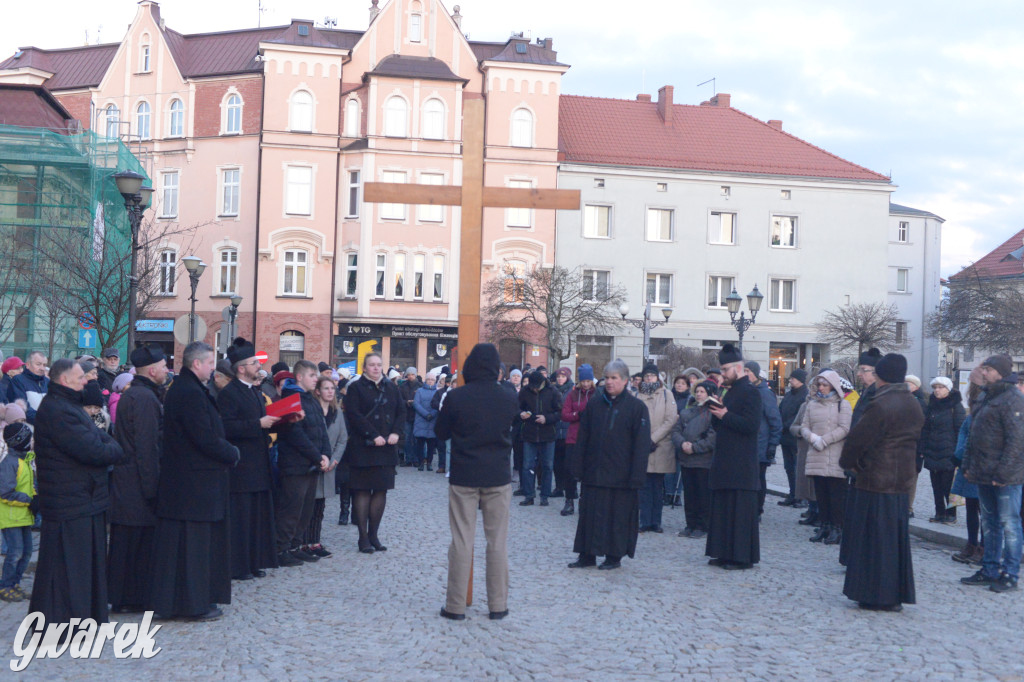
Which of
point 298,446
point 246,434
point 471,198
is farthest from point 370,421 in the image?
point 471,198

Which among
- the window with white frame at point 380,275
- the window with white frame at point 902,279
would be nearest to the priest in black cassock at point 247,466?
the window with white frame at point 380,275

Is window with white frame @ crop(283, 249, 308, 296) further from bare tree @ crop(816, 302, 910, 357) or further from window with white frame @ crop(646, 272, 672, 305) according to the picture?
bare tree @ crop(816, 302, 910, 357)

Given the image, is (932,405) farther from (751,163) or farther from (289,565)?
(751,163)

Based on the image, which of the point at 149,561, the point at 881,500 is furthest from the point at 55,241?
the point at 881,500

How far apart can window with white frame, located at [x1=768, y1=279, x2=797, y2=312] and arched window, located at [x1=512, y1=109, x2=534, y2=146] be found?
13.8m

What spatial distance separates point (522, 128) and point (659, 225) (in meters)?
8.09

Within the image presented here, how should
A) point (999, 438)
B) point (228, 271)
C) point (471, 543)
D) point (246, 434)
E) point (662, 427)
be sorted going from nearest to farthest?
1. point (471, 543)
2. point (246, 434)
3. point (999, 438)
4. point (662, 427)
5. point (228, 271)

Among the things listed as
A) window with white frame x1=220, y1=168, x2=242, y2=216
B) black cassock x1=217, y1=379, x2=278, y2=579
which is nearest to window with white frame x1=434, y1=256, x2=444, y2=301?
window with white frame x1=220, y1=168, x2=242, y2=216

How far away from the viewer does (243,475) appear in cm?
859

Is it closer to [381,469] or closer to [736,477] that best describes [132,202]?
[381,469]

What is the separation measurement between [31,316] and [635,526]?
23508 mm

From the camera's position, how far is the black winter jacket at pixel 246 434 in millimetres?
8219

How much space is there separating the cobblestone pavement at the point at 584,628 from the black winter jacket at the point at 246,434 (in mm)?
900

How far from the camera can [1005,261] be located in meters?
63.6
